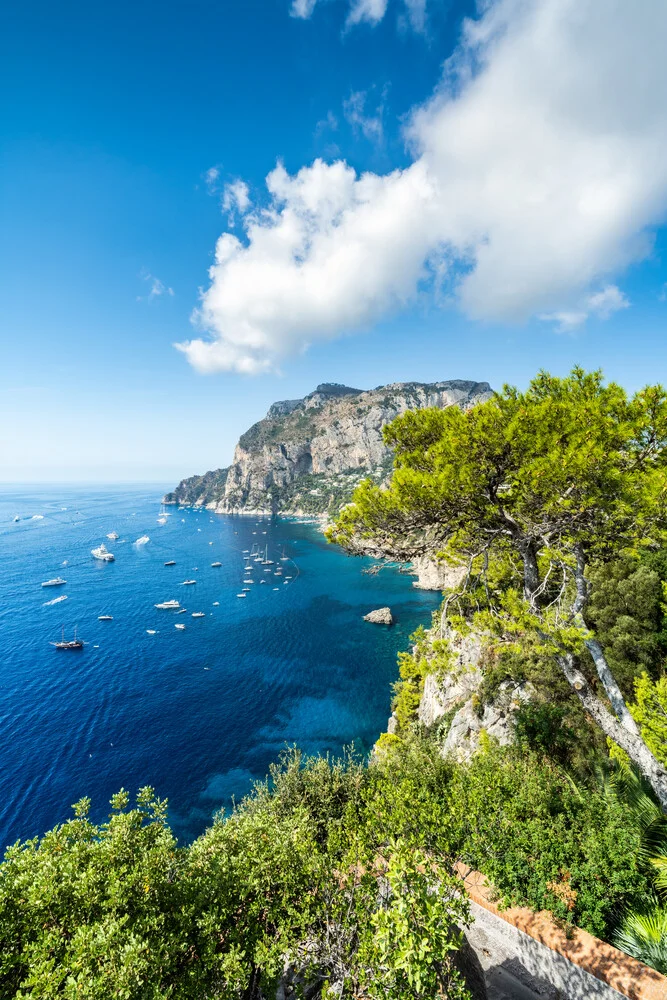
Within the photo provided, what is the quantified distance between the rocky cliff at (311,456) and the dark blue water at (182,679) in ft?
254

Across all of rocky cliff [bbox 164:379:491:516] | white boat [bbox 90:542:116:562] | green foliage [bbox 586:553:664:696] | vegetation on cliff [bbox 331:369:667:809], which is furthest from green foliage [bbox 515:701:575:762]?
rocky cliff [bbox 164:379:491:516]

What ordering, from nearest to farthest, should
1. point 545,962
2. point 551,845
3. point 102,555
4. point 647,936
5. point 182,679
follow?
point 647,936
point 545,962
point 551,845
point 182,679
point 102,555

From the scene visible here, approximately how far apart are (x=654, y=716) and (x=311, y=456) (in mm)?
166339

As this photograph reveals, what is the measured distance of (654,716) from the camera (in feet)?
26.7

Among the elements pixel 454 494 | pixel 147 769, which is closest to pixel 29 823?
pixel 147 769

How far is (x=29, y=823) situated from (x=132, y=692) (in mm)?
13970

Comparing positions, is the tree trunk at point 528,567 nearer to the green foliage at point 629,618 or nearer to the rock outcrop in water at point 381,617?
the green foliage at point 629,618

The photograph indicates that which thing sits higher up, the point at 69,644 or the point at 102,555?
the point at 102,555

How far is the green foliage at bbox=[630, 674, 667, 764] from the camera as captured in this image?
741 cm

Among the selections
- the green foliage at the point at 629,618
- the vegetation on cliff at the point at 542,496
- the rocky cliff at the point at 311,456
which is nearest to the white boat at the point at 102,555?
the rocky cliff at the point at 311,456

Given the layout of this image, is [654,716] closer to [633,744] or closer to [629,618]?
[633,744]

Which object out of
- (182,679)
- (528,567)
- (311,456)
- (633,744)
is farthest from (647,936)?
(311,456)

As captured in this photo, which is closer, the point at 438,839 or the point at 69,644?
the point at 438,839

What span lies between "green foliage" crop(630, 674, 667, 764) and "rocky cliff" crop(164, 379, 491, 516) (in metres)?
131
